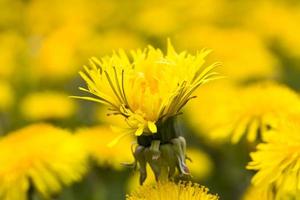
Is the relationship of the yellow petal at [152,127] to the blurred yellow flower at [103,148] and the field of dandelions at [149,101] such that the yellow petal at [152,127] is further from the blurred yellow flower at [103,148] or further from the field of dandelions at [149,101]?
the blurred yellow flower at [103,148]

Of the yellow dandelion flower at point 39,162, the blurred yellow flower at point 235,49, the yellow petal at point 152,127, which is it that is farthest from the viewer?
the blurred yellow flower at point 235,49

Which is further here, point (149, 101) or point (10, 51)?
point (10, 51)

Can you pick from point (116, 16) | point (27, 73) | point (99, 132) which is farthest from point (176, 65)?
point (116, 16)

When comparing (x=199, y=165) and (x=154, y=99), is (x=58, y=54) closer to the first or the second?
(x=199, y=165)

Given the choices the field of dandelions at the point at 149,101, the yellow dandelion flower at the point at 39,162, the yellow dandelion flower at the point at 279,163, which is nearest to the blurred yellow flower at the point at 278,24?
the field of dandelions at the point at 149,101

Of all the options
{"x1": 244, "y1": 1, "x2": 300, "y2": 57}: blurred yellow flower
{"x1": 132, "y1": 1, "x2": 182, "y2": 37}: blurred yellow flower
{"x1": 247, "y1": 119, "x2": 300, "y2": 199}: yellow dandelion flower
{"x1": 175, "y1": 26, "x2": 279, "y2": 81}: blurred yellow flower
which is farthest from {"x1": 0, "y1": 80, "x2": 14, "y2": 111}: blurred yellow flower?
{"x1": 247, "y1": 119, "x2": 300, "y2": 199}: yellow dandelion flower

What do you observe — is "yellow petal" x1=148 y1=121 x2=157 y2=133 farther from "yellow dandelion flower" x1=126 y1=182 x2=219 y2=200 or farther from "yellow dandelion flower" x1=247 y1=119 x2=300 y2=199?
"yellow dandelion flower" x1=247 y1=119 x2=300 y2=199

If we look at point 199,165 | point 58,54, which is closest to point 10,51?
point 58,54
